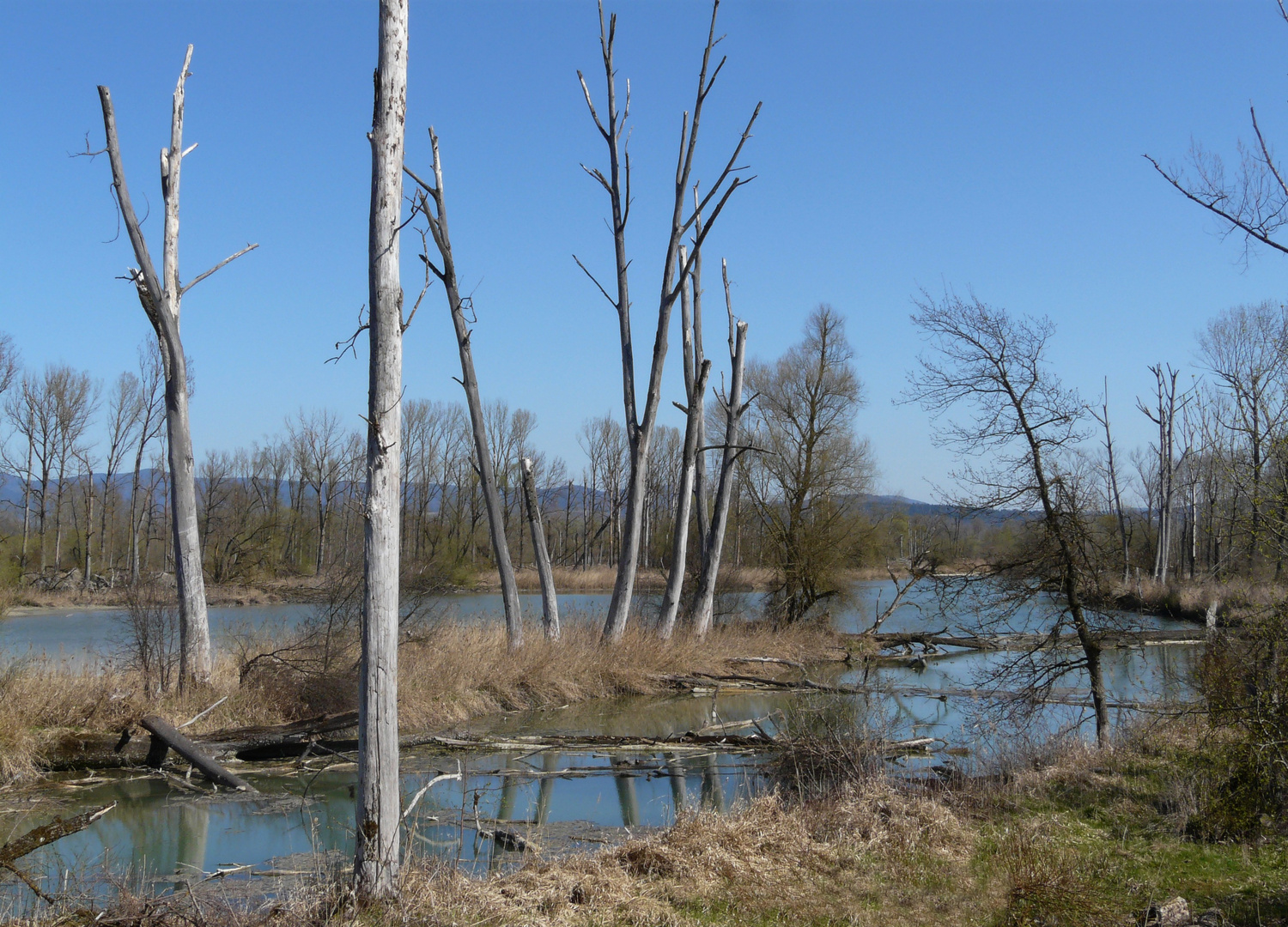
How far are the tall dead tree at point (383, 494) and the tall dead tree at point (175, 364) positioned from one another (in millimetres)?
8130

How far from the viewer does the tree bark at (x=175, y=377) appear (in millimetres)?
12977

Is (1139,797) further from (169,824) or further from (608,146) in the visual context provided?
(608,146)

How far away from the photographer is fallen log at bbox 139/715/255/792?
10352 millimetres

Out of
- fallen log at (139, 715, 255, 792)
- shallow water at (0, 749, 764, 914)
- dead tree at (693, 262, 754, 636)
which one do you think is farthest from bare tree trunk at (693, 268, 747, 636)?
fallen log at (139, 715, 255, 792)

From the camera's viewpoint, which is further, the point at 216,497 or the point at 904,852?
the point at 216,497

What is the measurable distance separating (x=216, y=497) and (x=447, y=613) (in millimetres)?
37536

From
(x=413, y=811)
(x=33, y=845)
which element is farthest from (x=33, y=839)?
(x=413, y=811)

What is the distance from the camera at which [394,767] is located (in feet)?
19.7

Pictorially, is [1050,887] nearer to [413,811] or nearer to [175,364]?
[413,811]

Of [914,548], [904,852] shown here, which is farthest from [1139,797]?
[914,548]

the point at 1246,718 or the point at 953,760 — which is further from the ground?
the point at 1246,718

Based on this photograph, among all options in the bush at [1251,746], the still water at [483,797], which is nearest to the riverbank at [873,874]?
the bush at [1251,746]

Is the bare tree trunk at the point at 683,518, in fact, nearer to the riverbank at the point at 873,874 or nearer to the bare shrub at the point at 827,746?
the bare shrub at the point at 827,746

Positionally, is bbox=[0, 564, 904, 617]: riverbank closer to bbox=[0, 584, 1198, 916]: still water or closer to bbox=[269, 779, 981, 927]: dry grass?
bbox=[0, 584, 1198, 916]: still water
